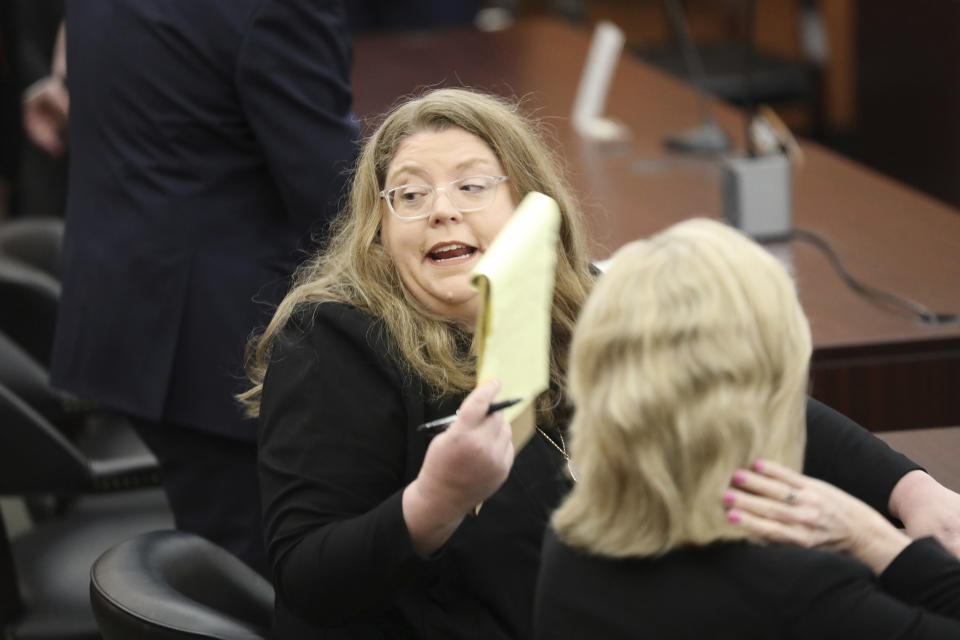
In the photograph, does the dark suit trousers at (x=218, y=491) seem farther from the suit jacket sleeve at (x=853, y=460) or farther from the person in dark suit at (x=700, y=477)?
the person in dark suit at (x=700, y=477)

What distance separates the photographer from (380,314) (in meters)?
1.64

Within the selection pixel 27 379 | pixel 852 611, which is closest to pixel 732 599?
pixel 852 611

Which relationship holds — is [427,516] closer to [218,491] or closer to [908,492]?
[908,492]

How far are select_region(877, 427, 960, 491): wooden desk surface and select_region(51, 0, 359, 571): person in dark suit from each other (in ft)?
3.35

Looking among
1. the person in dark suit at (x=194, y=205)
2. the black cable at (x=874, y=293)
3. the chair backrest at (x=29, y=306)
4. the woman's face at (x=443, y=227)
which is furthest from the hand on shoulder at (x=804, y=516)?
the chair backrest at (x=29, y=306)

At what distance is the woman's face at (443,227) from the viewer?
166cm

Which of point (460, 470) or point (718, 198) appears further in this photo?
point (718, 198)

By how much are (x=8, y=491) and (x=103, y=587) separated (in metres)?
0.88

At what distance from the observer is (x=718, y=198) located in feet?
10.4

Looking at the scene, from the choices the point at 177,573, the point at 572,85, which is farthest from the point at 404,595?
the point at 572,85

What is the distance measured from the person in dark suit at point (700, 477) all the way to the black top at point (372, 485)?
32cm

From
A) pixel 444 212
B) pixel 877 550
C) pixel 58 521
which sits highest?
pixel 444 212

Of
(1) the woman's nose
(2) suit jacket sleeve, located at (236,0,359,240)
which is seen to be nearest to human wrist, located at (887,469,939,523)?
(1) the woman's nose

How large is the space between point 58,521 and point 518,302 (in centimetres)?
150
